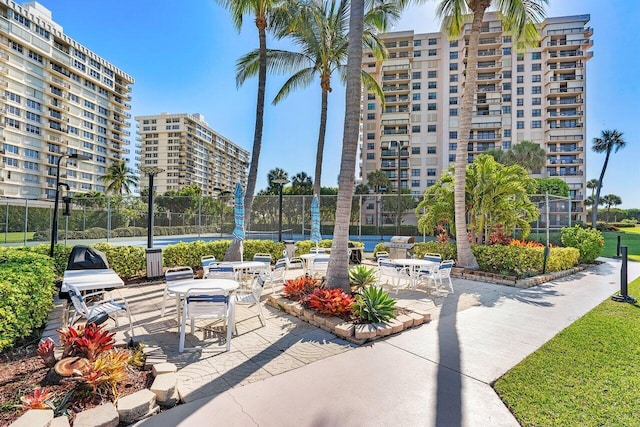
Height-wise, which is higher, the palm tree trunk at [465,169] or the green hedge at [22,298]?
the palm tree trunk at [465,169]

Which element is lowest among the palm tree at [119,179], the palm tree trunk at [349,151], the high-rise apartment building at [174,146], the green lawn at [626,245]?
the green lawn at [626,245]

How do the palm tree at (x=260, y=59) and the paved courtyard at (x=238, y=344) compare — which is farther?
the palm tree at (x=260, y=59)

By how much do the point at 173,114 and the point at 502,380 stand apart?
11291cm

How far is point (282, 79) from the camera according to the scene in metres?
14.8

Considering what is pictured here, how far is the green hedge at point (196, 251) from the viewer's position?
9.78 metres

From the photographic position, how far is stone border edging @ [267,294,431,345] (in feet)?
15.5

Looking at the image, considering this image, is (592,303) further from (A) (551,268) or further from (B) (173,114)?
(B) (173,114)

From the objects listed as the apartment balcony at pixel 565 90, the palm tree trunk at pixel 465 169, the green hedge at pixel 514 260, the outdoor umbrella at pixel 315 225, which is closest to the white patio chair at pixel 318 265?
the outdoor umbrella at pixel 315 225

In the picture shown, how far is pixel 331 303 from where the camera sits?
17.9 feet

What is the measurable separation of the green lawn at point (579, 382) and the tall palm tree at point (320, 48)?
10.0 meters

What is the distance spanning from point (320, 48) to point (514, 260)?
10864mm

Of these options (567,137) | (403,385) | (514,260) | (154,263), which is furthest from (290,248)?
(567,137)

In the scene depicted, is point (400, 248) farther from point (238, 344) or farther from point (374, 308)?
point (238, 344)

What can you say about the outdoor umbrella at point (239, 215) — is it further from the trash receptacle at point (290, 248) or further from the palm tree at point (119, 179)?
the palm tree at point (119, 179)
